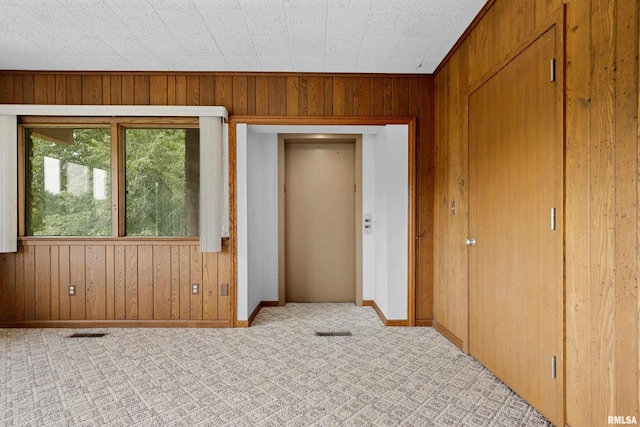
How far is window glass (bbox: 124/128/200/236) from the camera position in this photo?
11.6ft

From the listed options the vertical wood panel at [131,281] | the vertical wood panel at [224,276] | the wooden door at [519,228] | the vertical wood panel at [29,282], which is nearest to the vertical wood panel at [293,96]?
the vertical wood panel at [224,276]

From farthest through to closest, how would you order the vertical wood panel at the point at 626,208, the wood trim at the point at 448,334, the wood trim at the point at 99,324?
the wood trim at the point at 99,324, the wood trim at the point at 448,334, the vertical wood panel at the point at 626,208

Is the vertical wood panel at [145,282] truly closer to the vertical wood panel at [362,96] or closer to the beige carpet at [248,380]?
the beige carpet at [248,380]

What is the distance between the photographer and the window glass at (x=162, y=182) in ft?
11.6

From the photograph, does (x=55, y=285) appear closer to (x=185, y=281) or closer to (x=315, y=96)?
(x=185, y=281)

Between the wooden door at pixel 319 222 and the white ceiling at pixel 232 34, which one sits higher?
the white ceiling at pixel 232 34

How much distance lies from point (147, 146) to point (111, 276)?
1392 mm

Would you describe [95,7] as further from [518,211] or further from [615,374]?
[615,374]

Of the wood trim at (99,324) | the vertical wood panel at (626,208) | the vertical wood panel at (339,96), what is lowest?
the wood trim at (99,324)

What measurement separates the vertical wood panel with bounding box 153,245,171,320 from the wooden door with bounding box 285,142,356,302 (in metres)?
1.49

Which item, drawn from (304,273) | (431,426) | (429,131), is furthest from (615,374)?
(304,273)

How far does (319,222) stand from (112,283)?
242 centimetres

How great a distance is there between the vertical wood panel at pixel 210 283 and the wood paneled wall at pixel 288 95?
155cm

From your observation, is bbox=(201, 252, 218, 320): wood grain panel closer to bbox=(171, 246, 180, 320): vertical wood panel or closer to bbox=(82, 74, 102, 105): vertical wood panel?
bbox=(171, 246, 180, 320): vertical wood panel
